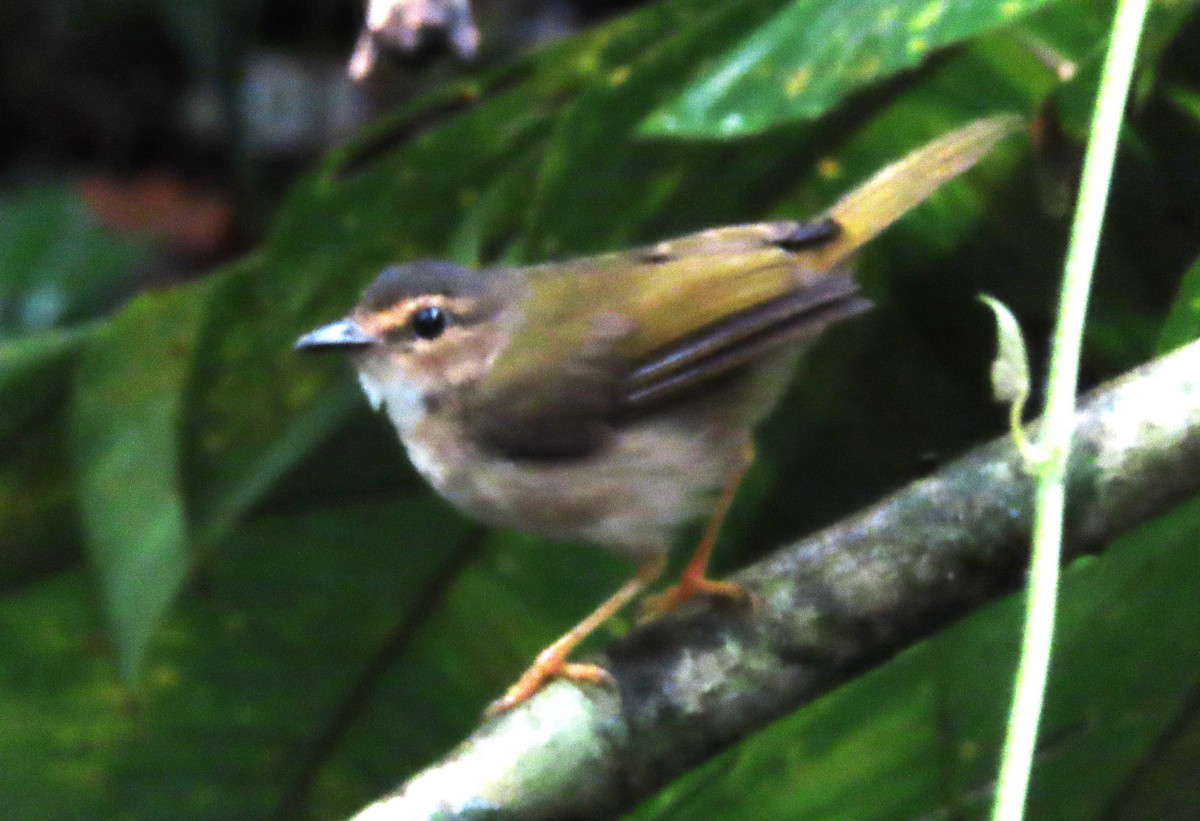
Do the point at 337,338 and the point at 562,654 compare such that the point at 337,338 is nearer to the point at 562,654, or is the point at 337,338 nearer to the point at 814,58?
the point at 562,654

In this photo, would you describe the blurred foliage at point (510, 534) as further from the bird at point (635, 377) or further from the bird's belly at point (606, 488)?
the bird's belly at point (606, 488)

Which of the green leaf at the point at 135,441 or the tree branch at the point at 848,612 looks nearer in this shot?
the tree branch at the point at 848,612

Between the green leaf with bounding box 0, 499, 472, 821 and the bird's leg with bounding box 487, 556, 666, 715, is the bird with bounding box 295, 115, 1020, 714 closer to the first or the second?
the bird's leg with bounding box 487, 556, 666, 715

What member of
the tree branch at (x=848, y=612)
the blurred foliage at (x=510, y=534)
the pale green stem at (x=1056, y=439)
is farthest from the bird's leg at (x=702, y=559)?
the pale green stem at (x=1056, y=439)

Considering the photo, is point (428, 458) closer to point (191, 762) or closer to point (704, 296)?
point (704, 296)

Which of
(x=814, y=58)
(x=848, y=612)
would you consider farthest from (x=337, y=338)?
(x=848, y=612)
